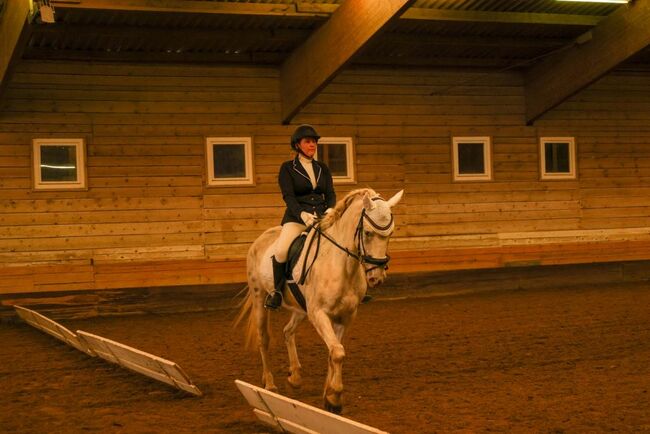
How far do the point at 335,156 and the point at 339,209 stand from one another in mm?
8300

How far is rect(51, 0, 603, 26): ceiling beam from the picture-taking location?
35.9 feet

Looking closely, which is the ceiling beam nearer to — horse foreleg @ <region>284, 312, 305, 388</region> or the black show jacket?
the black show jacket

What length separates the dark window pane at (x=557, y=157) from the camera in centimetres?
1590

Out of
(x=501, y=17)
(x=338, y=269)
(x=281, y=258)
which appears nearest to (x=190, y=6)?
(x=501, y=17)

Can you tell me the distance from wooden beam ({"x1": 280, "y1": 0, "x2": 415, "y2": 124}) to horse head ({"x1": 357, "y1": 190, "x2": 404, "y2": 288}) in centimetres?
548

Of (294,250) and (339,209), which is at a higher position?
(339,209)

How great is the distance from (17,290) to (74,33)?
3938mm

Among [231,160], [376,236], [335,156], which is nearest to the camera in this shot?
[376,236]

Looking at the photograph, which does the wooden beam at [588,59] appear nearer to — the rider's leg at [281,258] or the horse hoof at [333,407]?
the rider's leg at [281,258]

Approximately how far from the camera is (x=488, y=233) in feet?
51.0

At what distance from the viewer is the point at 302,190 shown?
7.03m

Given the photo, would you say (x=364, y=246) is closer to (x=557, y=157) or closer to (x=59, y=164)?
(x=59, y=164)

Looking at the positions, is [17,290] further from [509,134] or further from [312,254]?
[509,134]

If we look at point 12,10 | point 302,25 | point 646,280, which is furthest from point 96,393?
point 646,280
